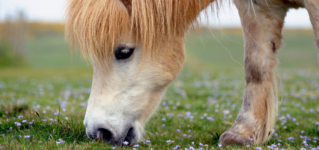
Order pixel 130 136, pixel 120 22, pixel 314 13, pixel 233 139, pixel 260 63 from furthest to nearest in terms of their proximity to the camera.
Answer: pixel 260 63 < pixel 233 139 < pixel 130 136 < pixel 120 22 < pixel 314 13

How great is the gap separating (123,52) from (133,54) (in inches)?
4.2

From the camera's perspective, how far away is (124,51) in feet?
8.45

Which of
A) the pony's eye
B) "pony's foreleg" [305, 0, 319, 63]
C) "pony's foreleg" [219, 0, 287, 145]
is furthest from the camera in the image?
"pony's foreleg" [219, 0, 287, 145]

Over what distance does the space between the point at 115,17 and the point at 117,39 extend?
199mm

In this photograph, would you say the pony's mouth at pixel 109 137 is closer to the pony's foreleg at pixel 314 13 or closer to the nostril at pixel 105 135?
the nostril at pixel 105 135

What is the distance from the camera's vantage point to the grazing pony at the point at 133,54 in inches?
96.8

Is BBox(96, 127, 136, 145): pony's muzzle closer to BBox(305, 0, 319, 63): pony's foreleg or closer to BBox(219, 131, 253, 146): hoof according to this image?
BBox(219, 131, 253, 146): hoof

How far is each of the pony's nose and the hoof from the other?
1125 mm

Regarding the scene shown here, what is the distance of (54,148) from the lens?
2.16 meters

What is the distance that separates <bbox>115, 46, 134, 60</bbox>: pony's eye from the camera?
102 inches

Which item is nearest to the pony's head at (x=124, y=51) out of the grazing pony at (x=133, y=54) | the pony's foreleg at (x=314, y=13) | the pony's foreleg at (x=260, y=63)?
the grazing pony at (x=133, y=54)

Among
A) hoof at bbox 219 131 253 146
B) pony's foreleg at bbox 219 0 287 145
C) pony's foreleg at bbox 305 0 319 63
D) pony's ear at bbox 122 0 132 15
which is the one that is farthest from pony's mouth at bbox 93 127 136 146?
pony's foreleg at bbox 305 0 319 63

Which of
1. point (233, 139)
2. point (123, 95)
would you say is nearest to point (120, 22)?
point (123, 95)

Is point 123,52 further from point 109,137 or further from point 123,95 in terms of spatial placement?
point 109,137
